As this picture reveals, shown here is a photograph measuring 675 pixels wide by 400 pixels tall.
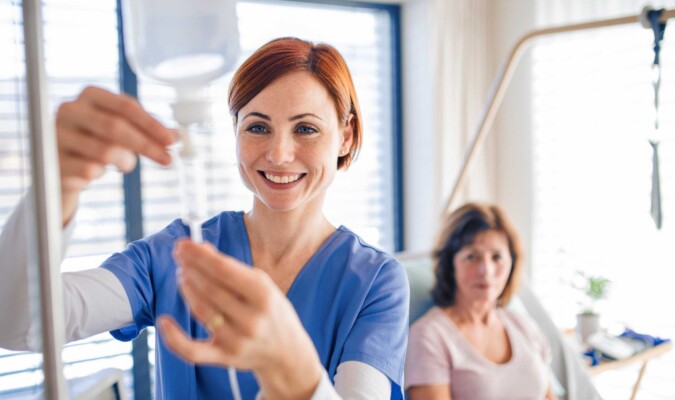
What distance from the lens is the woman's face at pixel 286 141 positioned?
0.95m

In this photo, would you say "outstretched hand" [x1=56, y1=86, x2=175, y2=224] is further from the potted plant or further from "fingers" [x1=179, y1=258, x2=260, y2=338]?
the potted plant

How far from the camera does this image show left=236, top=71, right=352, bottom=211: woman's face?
3.12ft

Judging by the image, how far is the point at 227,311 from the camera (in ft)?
1.68

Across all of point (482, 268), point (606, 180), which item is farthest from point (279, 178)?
point (606, 180)

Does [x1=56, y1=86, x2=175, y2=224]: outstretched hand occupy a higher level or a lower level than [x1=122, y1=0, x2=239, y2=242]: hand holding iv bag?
lower

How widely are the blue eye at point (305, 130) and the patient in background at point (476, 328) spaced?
1058 millimetres

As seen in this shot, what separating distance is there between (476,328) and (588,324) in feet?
2.65

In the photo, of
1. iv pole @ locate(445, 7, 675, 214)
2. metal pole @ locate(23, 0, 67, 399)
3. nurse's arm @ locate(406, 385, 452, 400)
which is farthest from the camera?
iv pole @ locate(445, 7, 675, 214)

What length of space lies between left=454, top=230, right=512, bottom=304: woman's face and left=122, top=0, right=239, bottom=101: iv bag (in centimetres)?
156

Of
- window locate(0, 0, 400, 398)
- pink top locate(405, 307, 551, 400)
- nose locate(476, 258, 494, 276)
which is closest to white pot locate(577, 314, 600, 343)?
pink top locate(405, 307, 551, 400)

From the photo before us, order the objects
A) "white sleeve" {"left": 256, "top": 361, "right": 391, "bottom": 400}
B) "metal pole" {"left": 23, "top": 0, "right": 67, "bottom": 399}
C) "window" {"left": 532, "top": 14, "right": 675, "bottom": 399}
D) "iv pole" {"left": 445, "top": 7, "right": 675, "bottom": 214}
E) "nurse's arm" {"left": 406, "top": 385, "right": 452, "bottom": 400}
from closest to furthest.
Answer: "metal pole" {"left": 23, "top": 0, "right": 67, "bottom": 399} → "white sleeve" {"left": 256, "top": 361, "right": 391, "bottom": 400} → "nurse's arm" {"left": 406, "top": 385, "right": 452, "bottom": 400} → "iv pole" {"left": 445, "top": 7, "right": 675, "bottom": 214} → "window" {"left": 532, "top": 14, "right": 675, "bottom": 399}

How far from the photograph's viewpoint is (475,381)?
1.88 m

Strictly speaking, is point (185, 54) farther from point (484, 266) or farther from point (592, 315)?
point (592, 315)

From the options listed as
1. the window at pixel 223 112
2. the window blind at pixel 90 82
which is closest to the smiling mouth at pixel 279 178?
the window at pixel 223 112
